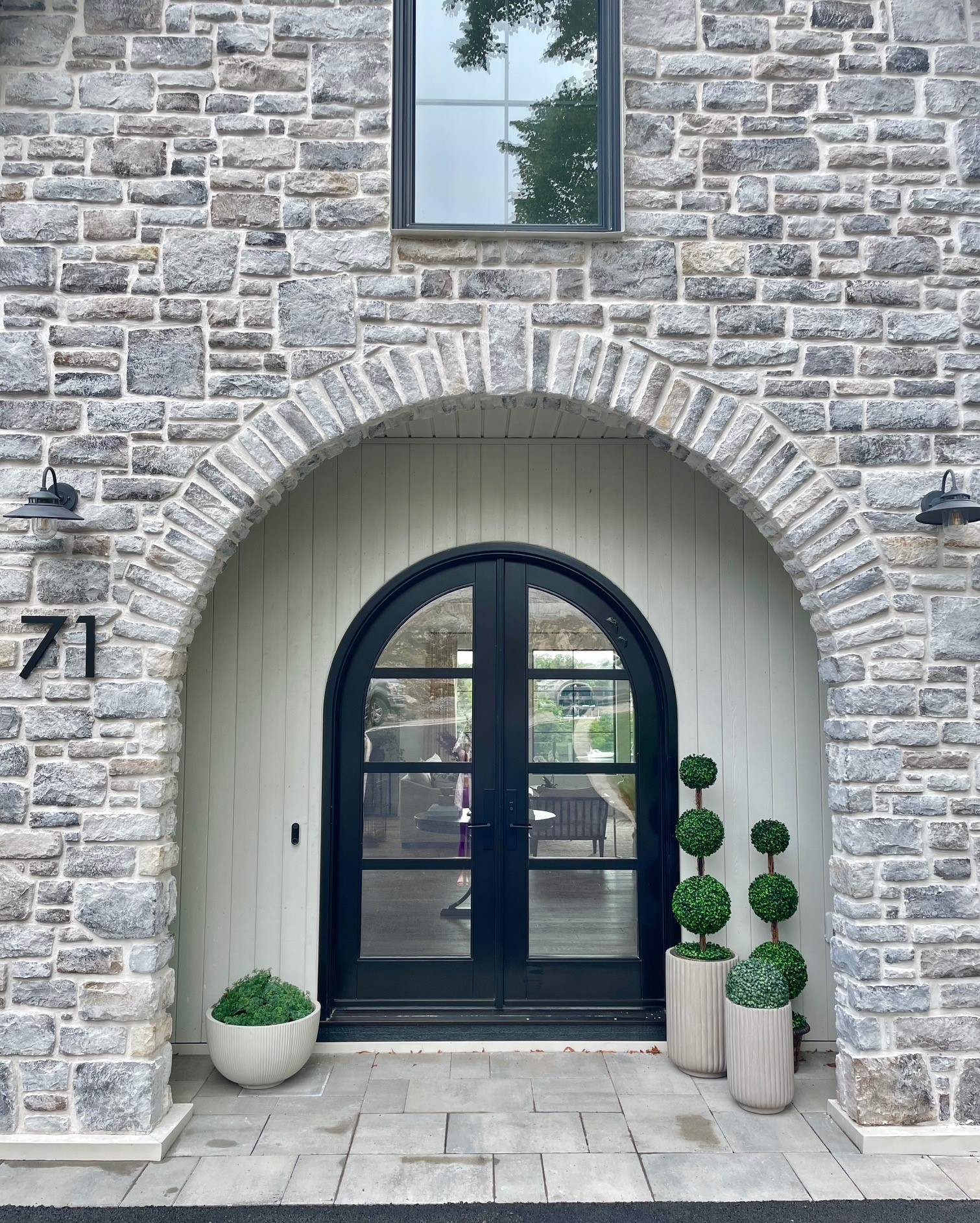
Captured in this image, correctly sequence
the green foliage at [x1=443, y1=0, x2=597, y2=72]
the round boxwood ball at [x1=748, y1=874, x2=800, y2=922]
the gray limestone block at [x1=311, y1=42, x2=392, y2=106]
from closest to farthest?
the gray limestone block at [x1=311, y1=42, x2=392, y2=106] → the green foliage at [x1=443, y1=0, x2=597, y2=72] → the round boxwood ball at [x1=748, y1=874, x2=800, y2=922]

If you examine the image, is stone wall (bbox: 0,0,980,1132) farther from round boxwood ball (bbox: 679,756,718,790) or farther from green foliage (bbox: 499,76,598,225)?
round boxwood ball (bbox: 679,756,718,790)

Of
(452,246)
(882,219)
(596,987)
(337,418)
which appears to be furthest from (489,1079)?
(882,219)

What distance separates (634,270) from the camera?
359cm

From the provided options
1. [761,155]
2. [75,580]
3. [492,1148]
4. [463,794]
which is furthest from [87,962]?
[761,155]

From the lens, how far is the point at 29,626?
3455mm

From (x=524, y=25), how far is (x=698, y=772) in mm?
3379

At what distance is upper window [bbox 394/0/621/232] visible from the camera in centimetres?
365

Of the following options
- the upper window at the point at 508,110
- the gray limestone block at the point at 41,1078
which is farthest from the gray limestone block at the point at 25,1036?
the upper window at the point at 508,110

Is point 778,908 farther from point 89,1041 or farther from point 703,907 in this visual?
point 89,1041

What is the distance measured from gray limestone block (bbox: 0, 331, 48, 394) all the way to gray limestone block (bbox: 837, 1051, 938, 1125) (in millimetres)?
4190

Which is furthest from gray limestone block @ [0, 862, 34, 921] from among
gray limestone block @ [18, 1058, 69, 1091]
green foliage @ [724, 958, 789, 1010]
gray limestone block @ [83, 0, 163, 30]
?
gray limestone block @ [83, 0, 163, 30]

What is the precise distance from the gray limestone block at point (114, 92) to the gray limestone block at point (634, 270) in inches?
75.6

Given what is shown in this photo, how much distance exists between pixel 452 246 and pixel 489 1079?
3.60m

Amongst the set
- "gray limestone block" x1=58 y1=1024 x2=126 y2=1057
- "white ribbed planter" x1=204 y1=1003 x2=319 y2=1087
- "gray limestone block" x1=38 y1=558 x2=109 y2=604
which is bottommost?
"white ribbed planter" x1=204 y1=1003 x2=319 y2=1087
